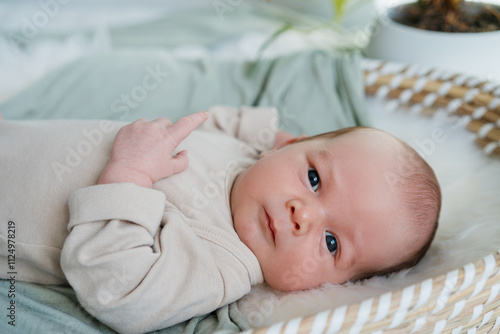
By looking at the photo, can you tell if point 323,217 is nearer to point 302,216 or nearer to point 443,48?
point 302,216

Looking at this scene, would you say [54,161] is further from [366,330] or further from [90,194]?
[366,330]

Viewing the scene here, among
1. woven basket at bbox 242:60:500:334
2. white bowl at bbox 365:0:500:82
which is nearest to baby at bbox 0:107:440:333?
woven basket at bbox 242:60:500:334

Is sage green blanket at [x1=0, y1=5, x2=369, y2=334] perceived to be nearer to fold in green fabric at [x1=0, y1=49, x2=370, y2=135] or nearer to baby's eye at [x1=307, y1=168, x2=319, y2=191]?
fold in green fabric at [x1=0, y1=49, x2=370, y2=135]

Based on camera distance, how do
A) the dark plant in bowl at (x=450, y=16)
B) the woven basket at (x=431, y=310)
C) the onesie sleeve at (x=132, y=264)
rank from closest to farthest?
the woven basket at (x=431, y=310)
the onesie sleeve at (x=132, y=264)
the dark plant in bowl at (x=450, y=16)

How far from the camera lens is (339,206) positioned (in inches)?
35.3

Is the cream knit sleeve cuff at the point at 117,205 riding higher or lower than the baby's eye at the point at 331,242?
higher

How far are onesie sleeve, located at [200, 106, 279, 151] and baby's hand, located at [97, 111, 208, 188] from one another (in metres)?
0.28

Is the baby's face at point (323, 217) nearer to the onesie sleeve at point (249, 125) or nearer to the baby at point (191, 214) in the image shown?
the baby at point (191, 214)

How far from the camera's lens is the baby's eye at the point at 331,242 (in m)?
0.92

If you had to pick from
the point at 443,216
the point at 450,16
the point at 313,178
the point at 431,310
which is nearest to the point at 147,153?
the point at 313,178

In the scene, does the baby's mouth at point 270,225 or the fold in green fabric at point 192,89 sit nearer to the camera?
the baby's mouth at point 270,225

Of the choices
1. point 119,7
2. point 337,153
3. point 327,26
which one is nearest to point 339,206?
point 337,153

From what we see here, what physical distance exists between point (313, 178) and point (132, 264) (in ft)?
1.23

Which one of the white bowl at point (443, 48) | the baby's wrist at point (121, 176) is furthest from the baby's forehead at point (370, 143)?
the white bowl at point (443, 48)
